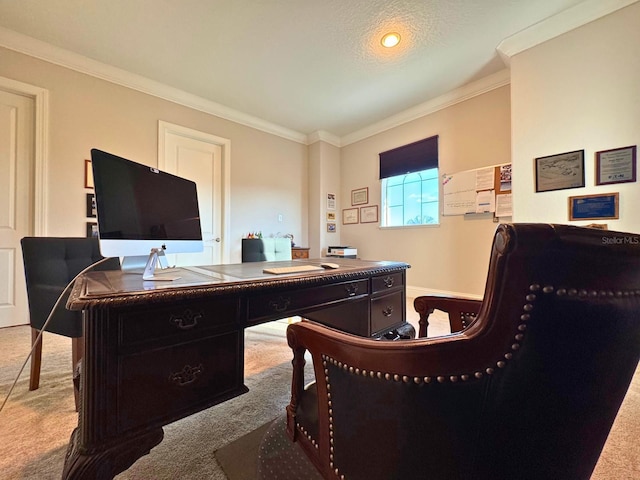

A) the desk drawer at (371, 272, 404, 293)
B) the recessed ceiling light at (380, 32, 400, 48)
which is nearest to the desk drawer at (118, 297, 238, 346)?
the desk drawer at (371, 272, 404, 293)

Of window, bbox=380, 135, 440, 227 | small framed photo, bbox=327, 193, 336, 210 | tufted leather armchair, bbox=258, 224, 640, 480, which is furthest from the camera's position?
small framed photo, bbox=327, 193, 336, 210

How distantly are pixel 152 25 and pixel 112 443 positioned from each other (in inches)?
123

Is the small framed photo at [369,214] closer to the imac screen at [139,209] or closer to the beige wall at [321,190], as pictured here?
the beige wall at [321,190]

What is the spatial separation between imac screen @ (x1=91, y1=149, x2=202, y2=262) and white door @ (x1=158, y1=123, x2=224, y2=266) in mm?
2366

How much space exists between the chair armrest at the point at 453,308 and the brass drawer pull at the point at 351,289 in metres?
0.30

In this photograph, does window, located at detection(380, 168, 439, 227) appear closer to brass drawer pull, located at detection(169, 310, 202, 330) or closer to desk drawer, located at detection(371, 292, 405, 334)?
desk drawer, located at detection(371, 292, 405, 334)

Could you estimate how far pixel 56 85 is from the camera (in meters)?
2.71

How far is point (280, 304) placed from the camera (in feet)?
3.48

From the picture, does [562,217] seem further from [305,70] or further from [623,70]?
[305,70]

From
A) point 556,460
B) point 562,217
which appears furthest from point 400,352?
point 562,217

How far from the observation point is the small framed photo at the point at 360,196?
15.0 feet

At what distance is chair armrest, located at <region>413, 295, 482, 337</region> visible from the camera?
116 cm

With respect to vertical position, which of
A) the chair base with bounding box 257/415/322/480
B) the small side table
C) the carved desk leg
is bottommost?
the chair base with bounding box 257/415/322/480

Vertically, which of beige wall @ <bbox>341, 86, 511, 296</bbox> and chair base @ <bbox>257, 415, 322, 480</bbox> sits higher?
beige wall @ <bbox>341, 86, 511, 296</bbox>
